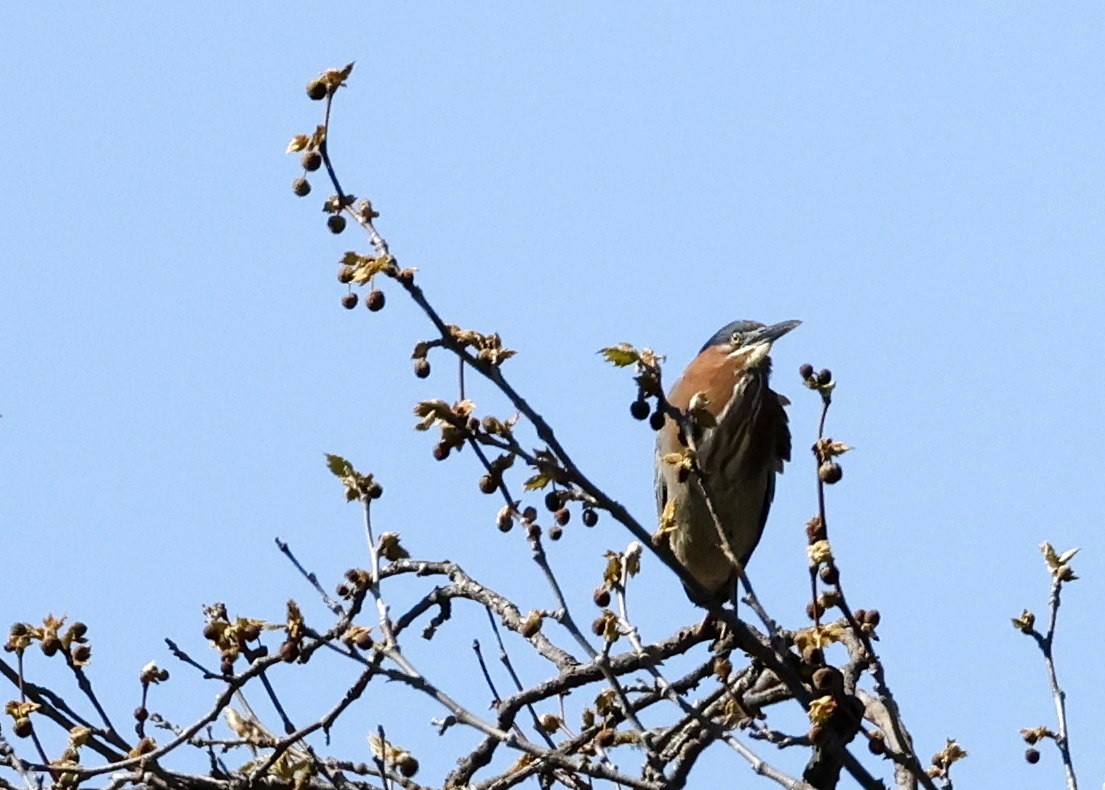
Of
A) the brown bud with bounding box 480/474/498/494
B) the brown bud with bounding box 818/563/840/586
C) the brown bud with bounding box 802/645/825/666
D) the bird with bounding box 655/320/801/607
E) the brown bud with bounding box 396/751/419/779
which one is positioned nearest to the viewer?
the brown bud with bounding box 818/563/840/586

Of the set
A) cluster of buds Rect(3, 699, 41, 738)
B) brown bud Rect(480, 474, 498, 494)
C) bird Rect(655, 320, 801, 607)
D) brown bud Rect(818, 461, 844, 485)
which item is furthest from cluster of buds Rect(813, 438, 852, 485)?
bird Rect(655, 320, 801, 607)

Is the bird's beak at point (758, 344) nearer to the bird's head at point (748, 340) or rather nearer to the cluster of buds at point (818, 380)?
the bird's head at point (748, 340)

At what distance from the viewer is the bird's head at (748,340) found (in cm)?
657

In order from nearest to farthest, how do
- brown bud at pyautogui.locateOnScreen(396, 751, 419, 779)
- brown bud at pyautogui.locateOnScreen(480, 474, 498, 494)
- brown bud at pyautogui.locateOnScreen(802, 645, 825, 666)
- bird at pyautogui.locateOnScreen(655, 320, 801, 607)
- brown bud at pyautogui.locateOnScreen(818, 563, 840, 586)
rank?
brown bud at pyautogui.locateOnScreen(818, 563, 840, 586)
brown bud at pyautogui.locateOnScreen(480, 474, 498, 494)
brown bud at pyautogui.locateOnScreen(802, 645, 825, 666)
brown bud at pyautogui.locateOnScreen(396, 751, 419, 779)
bird at pyautogui.locateOnScreen(655, 320, 801, 607)

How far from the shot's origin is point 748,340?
266 inches

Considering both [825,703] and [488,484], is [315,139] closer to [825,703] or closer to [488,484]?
[488,484]

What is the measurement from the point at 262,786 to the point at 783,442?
331 cm

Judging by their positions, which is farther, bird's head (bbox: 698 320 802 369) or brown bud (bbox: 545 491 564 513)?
bird's head (bbox: 698 320 802 369)

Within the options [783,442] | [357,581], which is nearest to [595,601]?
[357,581]

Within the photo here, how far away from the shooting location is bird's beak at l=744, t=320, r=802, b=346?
21.5 ft

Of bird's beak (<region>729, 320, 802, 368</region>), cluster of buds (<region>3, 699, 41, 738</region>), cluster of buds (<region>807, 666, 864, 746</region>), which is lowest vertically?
cluster of buds (<region>3, 699, 41, 738</region>)

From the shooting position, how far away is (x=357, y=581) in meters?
3.45

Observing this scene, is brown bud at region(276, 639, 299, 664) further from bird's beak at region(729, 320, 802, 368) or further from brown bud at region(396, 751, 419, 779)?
bird's beak at region(729, 320, 802, 368)

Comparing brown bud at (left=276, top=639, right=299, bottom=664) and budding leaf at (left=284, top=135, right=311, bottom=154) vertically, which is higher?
budding leaf at (left=284, top=135, right=311, bottom=154)
